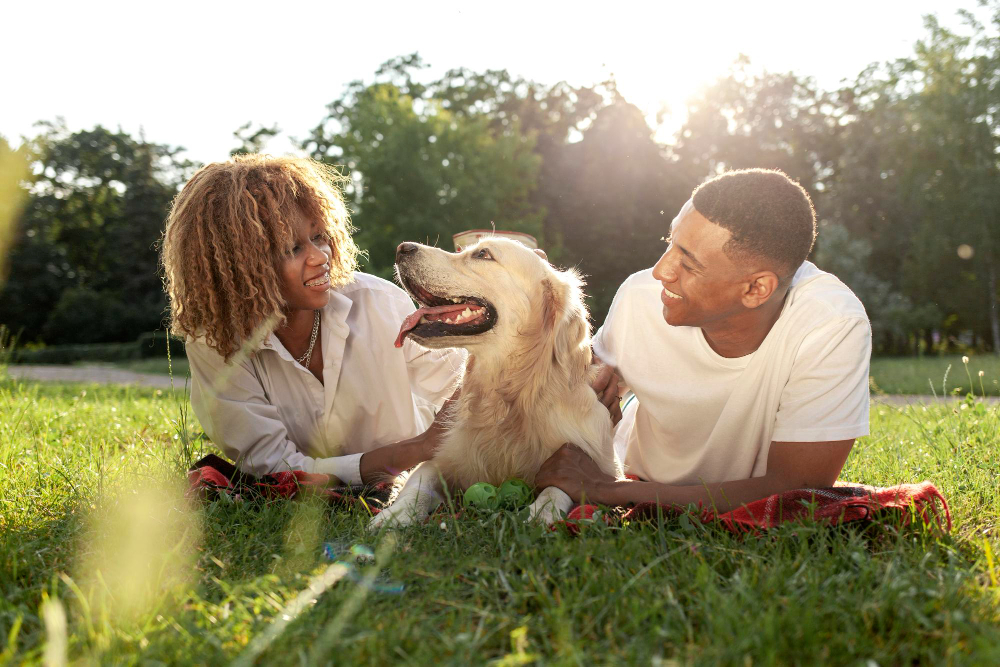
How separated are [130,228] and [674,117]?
25401 millimetres

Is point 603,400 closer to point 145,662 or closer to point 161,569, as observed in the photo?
point 161,569

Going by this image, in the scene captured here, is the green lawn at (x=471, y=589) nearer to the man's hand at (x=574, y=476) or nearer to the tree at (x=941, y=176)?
the man's hand at (x=574, y=476)

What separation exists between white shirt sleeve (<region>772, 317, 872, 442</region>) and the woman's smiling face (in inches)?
87.5

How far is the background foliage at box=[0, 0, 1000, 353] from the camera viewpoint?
2528cm

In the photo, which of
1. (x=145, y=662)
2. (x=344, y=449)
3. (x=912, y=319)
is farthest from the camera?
(x=912, y=319)

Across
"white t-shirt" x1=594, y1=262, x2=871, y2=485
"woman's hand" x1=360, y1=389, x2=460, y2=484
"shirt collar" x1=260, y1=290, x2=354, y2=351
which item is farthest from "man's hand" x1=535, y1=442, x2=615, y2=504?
"shirt collar" x1=260, y1=290, x2=354, y2=351

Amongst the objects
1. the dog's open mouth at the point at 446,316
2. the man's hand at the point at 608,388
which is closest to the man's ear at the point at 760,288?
the man's hand at the point at 608,388

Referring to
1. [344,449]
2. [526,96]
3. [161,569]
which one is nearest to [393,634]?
[161,569]

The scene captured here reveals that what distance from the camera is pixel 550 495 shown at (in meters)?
3.03

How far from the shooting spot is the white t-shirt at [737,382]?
291cm

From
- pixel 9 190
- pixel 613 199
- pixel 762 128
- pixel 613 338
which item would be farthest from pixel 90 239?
pixel 613 338

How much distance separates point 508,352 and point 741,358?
1051 millimetres

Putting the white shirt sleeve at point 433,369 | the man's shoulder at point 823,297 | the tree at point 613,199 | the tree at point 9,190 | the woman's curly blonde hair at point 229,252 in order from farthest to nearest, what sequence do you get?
1. the tree at point 613,199
2. the tree at point 9,190
3. the white shirt sleeve at point 433,369
4. the woman's curly blonde hair at point 229,252
5. the man's shoulder at point 823,297

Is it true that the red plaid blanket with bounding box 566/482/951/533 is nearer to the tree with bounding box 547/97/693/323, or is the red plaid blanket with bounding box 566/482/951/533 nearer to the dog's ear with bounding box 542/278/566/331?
the dog's ear with bounding box 542/278/566/331
